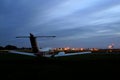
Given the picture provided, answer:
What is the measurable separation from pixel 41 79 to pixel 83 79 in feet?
8.95

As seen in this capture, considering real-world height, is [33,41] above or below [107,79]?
above

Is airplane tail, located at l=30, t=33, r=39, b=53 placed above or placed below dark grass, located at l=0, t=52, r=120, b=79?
above

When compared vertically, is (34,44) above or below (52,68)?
above

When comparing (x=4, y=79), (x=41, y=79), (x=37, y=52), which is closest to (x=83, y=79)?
(x=41, y=79)

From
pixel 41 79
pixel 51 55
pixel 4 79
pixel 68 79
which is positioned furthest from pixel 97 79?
pixel 51 55

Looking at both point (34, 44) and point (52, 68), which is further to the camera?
point (34, 44)

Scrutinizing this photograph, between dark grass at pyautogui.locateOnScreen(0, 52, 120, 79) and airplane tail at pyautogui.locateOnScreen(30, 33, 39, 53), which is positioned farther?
airplane tail at pyautogui.locateOnScreen(30, 33, 39, 53)

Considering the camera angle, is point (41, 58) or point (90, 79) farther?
point (41, 58)

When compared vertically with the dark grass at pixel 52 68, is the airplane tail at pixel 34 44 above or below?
above

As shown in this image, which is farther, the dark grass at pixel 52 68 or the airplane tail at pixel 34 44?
the airplane tail at pixel 34 44

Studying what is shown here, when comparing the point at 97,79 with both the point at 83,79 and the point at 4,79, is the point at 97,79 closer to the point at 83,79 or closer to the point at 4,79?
the point at 83,79

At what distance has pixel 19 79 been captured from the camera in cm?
1641

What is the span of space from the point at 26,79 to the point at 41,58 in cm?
3071

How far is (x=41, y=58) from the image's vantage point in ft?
154
